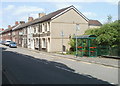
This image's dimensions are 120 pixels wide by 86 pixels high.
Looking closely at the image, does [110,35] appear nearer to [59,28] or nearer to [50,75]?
[50,75]

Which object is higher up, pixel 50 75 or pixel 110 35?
pixel 110 35

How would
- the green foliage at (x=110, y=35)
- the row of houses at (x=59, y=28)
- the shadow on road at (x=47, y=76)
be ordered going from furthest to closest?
the row of houses at (x=59, y=28) < the green foliage at (x=110, y=35) < the shadow on road at (x=47, y=76)

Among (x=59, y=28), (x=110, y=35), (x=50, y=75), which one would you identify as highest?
(x=59, y=28)

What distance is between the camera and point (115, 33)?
21359mm

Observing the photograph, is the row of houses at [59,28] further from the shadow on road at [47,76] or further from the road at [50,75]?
the shadow on road at [47,76]

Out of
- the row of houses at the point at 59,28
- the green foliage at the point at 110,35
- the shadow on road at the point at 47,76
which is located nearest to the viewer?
the shadow on road at the point at 47,76

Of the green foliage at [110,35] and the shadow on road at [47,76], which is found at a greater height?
the green foliage at [110,35]

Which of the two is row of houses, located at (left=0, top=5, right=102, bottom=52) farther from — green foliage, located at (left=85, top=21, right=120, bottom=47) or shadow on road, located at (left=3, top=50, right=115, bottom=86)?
shadow on road, located at (left=3, top=50, right=115, bottom=86)

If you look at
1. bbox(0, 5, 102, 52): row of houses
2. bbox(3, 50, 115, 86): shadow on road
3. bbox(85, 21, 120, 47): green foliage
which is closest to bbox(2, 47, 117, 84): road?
bbox(3, 50, 115, 86): shadow on road

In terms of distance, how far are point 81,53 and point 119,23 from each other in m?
5.63

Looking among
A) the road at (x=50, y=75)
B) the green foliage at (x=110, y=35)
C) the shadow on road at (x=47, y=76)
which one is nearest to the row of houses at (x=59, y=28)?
the green foliage at (x=110, y=35)

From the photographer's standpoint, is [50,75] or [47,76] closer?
[47,76]

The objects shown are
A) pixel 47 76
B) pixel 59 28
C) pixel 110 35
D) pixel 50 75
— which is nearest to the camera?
pixel 47 76

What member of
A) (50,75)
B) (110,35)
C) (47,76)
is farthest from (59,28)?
(47,76)
